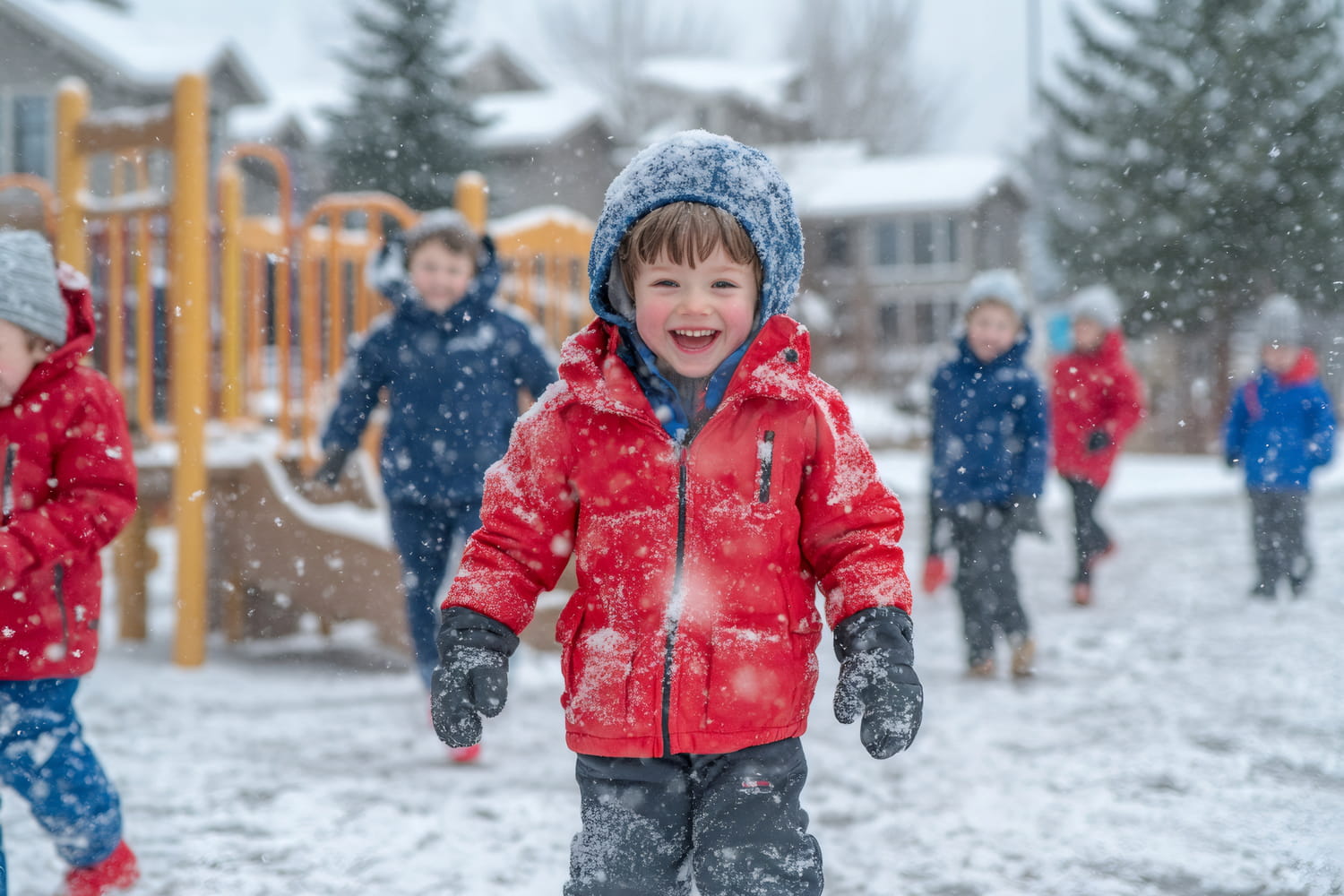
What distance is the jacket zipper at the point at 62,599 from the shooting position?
2547 mm

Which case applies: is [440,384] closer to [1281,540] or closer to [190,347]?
[190,347]

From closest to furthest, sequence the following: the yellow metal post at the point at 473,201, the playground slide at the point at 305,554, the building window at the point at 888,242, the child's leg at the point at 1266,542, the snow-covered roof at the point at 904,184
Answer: the playground slide at the point at 305,554 < the yellow metal post at the point at 473,201 < the child's leg at the point at 1266,542 < the snow-covered roof at the point at 904,184 < the building window at the point at 888,242

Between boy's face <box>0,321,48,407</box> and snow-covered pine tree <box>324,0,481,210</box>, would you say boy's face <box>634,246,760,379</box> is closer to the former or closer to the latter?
boy's face <box>0,321,48,407</box>

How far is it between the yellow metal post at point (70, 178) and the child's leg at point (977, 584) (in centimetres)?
416

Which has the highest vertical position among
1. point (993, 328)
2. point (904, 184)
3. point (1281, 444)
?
point (904, 184)

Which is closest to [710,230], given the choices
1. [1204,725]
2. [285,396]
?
[1204,725]

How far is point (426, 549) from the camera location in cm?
416

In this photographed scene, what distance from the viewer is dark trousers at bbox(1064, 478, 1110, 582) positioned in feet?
23.1

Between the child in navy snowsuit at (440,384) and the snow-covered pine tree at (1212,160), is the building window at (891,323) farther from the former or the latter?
the child in navy snowsuit at (440,384)

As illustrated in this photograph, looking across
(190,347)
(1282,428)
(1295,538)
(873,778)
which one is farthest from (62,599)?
(1282,428)

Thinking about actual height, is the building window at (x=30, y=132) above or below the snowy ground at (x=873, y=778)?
above

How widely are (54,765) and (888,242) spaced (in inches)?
1329

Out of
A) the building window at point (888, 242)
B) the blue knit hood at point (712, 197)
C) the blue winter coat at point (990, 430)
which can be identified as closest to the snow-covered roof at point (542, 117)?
the building window at point (888, 242)

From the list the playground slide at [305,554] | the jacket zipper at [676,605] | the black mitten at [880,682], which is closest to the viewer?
the black mitten at [880,682]
